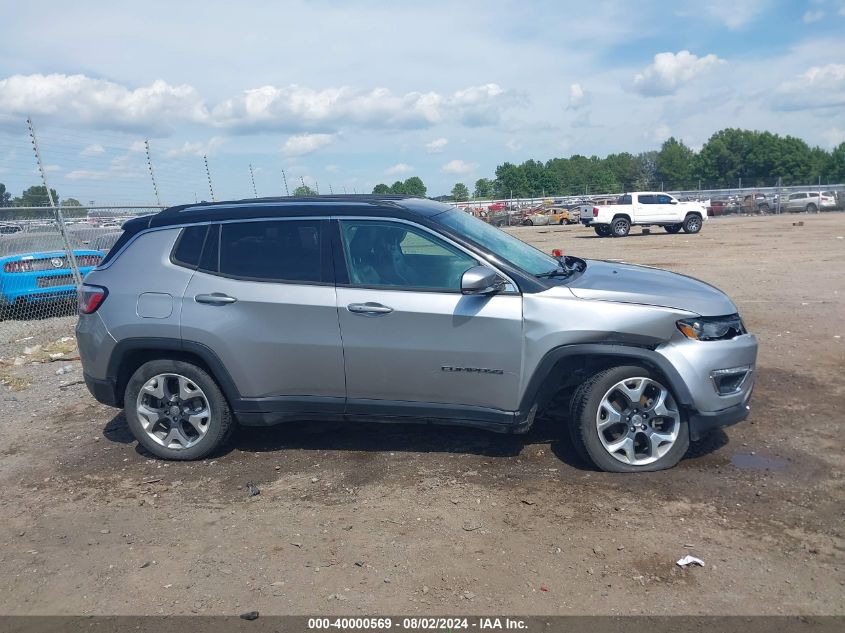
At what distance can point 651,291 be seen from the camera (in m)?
4.62

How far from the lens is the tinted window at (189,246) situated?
16.8ft

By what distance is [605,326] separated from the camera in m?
4.43

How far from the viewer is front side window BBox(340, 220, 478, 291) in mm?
4715

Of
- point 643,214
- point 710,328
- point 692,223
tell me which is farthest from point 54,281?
point 692,223

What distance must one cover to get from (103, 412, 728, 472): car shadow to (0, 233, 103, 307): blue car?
6.25 meters

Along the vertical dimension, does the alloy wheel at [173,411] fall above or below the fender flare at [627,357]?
below

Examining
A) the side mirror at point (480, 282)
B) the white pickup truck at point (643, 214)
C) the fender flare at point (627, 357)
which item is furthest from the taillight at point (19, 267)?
the white pickup truck at point (643, 214)

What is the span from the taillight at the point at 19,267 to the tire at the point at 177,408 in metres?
7.11

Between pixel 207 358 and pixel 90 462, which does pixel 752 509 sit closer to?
pixel 207 358

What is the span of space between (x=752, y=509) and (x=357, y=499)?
2.32 meters

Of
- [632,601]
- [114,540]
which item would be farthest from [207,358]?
[632,601]

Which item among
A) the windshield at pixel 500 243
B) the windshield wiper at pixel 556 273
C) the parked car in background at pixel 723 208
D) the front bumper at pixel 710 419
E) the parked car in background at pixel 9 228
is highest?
the parked car in background at pixel 9 228

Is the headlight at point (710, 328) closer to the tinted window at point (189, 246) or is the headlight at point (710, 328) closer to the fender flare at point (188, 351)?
the fender flare at point (188, 351)

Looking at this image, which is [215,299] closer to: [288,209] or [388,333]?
[288,209]
